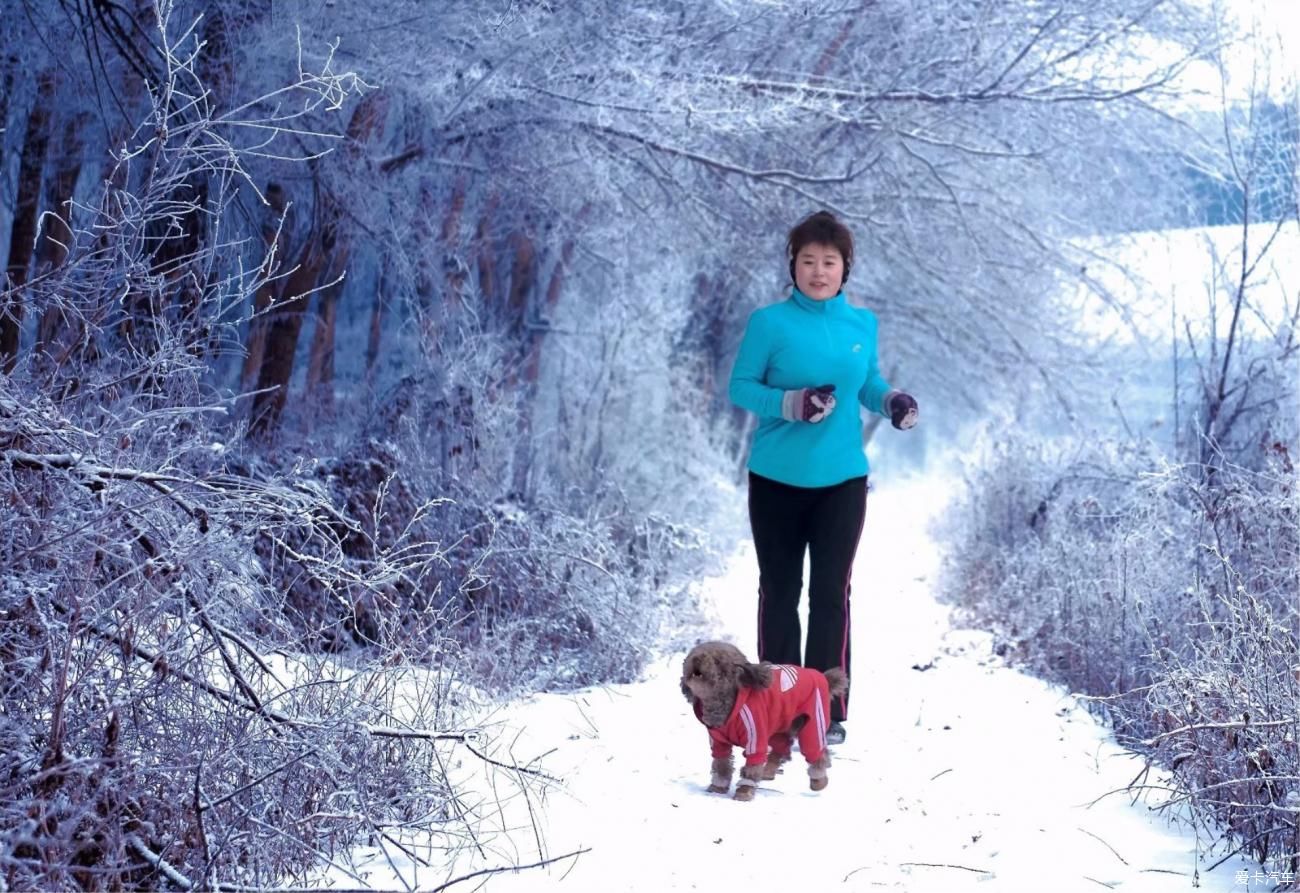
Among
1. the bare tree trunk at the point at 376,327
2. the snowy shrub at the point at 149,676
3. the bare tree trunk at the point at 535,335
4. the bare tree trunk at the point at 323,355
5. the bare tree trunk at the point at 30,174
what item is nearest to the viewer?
the snowy shrub at the point at 149,676

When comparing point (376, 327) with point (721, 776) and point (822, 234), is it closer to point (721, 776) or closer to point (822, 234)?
point (822, 234)

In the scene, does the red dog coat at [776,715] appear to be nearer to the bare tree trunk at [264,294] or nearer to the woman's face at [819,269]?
the woman's face at [819,269]

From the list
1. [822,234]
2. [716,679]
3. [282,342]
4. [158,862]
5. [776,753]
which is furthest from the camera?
[282,342]

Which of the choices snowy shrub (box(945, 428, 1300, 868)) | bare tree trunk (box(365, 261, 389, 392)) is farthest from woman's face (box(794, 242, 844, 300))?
bare tree trunk (box(365, 261, 389, 392))

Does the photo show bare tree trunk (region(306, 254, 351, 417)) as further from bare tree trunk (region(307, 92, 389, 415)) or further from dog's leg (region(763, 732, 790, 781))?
dog's leg (region(763, 732, 790, 781))

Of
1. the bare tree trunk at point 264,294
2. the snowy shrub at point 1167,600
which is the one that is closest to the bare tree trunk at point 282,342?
the bare tree trunk at point 264,294

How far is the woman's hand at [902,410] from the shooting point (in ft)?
15.9

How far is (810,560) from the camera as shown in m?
5.15

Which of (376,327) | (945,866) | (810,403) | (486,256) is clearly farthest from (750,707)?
(486,256)

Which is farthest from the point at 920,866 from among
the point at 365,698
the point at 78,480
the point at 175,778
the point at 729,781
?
the point at 78,480

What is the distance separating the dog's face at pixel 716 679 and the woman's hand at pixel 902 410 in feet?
3.52

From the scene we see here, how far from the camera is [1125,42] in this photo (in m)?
9.30

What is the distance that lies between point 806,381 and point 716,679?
1403 millimetres

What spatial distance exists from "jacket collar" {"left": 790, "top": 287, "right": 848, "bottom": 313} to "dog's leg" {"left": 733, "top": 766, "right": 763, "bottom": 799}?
1.81 m
